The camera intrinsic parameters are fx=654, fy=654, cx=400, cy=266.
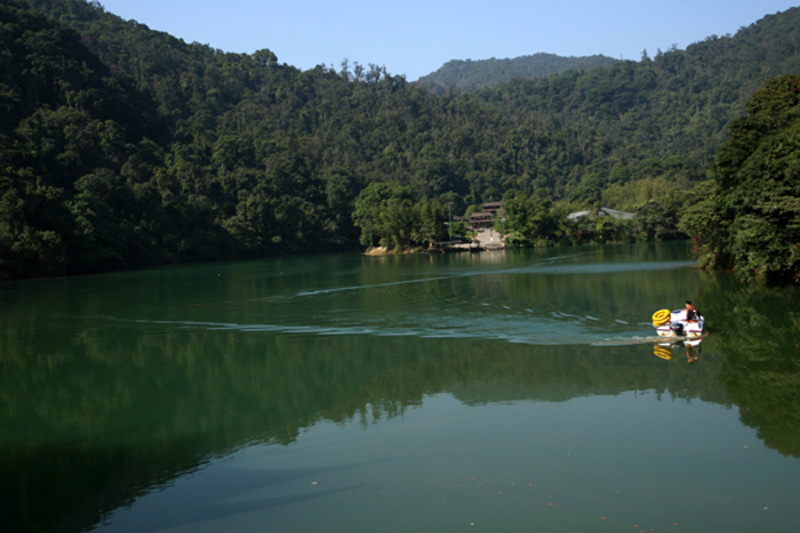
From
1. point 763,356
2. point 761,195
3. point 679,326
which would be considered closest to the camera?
point 763,356

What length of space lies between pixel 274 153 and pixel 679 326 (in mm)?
100013

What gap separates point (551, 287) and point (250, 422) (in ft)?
77.4

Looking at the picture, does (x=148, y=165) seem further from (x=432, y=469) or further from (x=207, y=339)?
(x=432, y=469)

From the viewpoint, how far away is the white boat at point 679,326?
61.4 feet

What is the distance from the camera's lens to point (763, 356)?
53.8 feet

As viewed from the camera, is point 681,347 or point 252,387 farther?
point 681,347

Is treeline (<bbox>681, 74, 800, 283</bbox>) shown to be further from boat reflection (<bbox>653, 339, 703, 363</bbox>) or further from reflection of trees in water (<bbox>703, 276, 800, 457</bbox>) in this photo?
boat reflection (<bbox>653, 339, 703, 363</bbox>)

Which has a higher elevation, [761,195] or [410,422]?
[761,195]

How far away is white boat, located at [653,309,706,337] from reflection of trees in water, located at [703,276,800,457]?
2.19 feet

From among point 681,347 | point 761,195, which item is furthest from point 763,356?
point 761,195

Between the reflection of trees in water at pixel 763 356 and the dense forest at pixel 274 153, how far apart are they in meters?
6.09

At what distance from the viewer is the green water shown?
8547mm

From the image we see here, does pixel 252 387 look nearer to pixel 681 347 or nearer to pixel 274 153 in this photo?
pixel 681 347

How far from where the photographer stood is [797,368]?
14.9 metres
